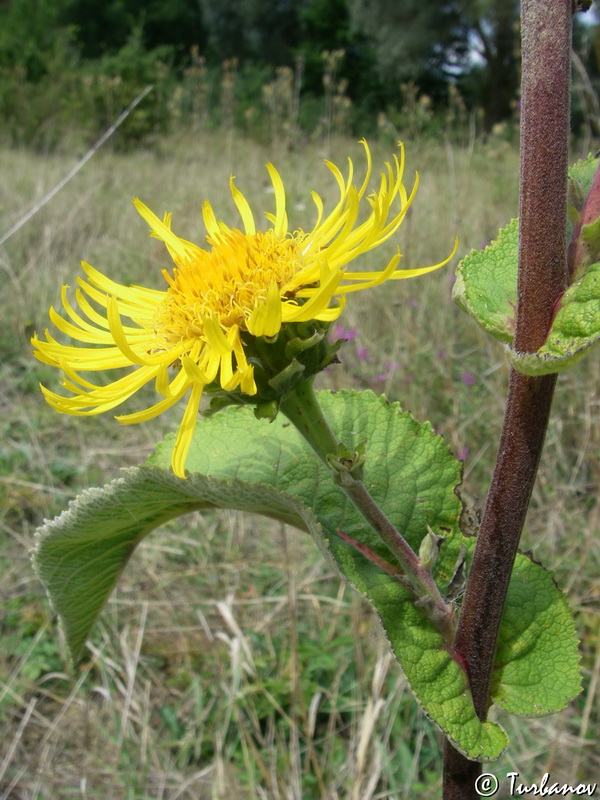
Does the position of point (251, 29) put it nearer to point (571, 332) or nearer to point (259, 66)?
point (259, 66)

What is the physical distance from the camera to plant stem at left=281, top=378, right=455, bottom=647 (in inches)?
28.6

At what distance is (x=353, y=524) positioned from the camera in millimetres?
851

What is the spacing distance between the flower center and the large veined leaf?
0.19 m

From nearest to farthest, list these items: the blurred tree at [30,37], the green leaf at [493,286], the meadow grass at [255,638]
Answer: the green leaf at [493,286], the meadow grass at [255,638], the blurred tree at [30,37]

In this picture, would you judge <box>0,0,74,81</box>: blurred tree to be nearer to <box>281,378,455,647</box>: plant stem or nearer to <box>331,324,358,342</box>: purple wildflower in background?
<box>331,324,358,342</box>: purple wildflower in background

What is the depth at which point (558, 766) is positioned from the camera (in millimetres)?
1793

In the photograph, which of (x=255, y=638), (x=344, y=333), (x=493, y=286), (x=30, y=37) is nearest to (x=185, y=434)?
(x=493, y=286)

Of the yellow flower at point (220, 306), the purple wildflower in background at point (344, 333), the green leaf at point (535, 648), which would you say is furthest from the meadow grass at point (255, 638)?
the green leaf at point (535, 648)

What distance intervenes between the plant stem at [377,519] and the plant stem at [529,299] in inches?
1.3

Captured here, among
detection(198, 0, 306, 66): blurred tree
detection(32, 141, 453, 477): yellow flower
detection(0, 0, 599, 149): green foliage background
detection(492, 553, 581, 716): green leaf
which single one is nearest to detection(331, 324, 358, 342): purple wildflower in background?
detection(0, 0, 599, 149): green foliage background

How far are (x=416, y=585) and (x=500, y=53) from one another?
62.0 ft

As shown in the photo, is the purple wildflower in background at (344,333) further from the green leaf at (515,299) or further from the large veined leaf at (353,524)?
the green leaf at (515,299)

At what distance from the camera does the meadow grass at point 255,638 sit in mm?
1757

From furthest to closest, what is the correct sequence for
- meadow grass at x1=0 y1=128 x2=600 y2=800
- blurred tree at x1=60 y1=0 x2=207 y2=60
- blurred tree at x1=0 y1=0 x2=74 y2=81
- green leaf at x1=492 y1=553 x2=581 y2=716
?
blurred tree at x1=60 y1=0 x2=207 y2=60 < blurred tree at x1=0 y1=0 x2=74 y2=81 < meadow grass at x1=0 y1=128 x2=600 y2=800 < green leaf at x1=492 y1=553 x2=581 y2=716
